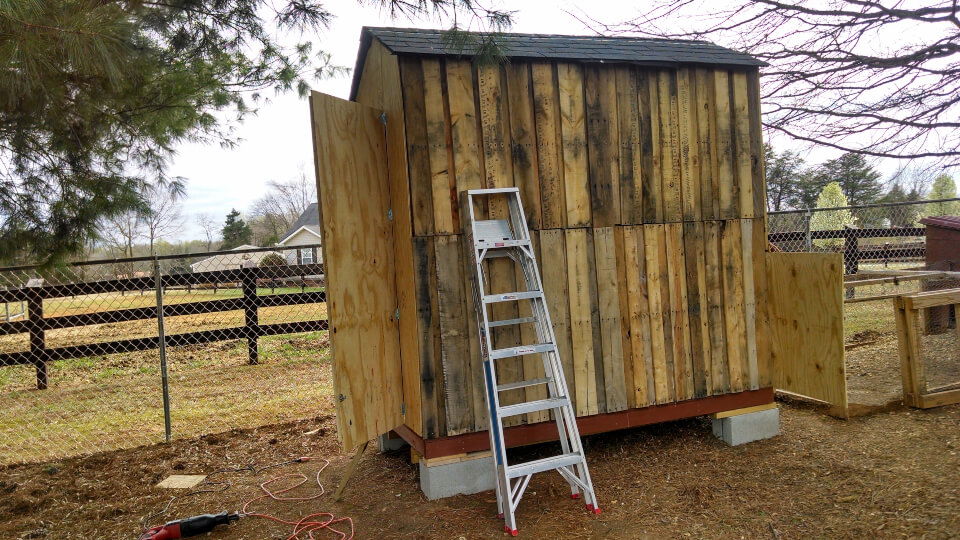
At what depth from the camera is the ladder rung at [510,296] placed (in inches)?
141

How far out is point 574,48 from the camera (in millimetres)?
4266

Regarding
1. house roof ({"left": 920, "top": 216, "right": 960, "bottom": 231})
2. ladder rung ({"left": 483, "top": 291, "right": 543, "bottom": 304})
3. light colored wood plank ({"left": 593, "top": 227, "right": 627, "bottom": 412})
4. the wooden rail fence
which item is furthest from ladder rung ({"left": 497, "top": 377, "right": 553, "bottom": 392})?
house roof ({"left": 920, "top": 216, "right": 960, "bottom": 231})

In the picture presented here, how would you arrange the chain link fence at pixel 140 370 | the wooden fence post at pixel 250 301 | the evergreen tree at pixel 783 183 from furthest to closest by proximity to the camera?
1. the evergreen tree at pixel 783 183
2. the wooden fence post at pixel 250 301
3. the chain link fence at pixel 140 370

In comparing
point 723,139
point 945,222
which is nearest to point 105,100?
point 723,139

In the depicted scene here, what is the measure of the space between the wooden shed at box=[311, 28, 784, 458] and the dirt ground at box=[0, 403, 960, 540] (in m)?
0.39

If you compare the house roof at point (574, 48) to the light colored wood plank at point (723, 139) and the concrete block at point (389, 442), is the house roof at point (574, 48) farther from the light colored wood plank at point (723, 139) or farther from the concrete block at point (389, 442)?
the concrete block at point (389, 442)

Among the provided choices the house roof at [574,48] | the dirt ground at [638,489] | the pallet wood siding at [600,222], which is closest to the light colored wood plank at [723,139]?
the pallet wood siding at [600,222]

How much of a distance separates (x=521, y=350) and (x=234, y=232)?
1660 inches

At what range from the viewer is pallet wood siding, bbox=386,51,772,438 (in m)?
3.78

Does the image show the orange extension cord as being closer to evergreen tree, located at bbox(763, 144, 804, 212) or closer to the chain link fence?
the chain link fence

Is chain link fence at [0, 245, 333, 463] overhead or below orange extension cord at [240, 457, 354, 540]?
overhead

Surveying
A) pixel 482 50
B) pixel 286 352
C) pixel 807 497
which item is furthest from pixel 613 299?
pixel 286 352

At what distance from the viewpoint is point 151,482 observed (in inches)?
175

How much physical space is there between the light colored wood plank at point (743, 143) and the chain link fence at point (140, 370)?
3811 mm
